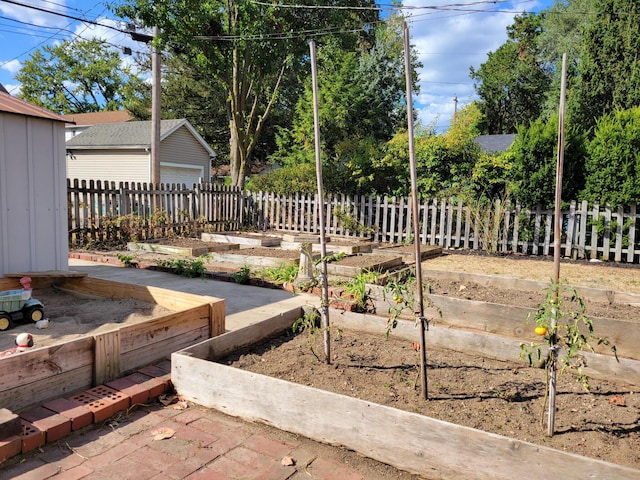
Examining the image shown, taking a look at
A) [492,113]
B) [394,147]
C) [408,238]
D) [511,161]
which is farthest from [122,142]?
[492,113]

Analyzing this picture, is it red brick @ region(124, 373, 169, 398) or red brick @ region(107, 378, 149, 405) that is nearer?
red brick @ region(107, 378, 149, 405)

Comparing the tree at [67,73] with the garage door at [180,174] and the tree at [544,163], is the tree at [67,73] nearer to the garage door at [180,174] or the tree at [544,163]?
the garage door at [180,174]

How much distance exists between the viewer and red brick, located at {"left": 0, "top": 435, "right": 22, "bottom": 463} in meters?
2.30

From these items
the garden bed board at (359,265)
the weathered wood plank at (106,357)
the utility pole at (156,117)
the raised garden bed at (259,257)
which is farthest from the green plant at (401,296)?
the utility pole at (156,117)

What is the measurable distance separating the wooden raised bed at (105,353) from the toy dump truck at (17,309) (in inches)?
35.8

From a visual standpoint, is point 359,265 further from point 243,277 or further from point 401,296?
point 401,296

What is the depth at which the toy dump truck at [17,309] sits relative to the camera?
12.6ft

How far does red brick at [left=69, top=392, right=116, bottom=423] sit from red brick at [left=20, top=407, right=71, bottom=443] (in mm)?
156

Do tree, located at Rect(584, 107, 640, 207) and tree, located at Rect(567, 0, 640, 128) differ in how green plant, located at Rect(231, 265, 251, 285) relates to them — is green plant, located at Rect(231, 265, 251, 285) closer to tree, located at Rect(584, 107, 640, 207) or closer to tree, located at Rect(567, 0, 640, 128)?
tree, located at Rect(584, 107, 640, 207)

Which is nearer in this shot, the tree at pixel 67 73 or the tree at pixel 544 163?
the tree at pixel 544 163

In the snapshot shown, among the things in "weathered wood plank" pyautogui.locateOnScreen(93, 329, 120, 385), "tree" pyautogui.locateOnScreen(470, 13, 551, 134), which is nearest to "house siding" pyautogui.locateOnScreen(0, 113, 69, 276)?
"weathered wood plank" pyautogui.locateOnScreen(93, 329, 120, 385)

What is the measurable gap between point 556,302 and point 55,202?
519 centimetres

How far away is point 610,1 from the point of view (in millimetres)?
20328

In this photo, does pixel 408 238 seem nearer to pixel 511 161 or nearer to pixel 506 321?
pixel 511 161
